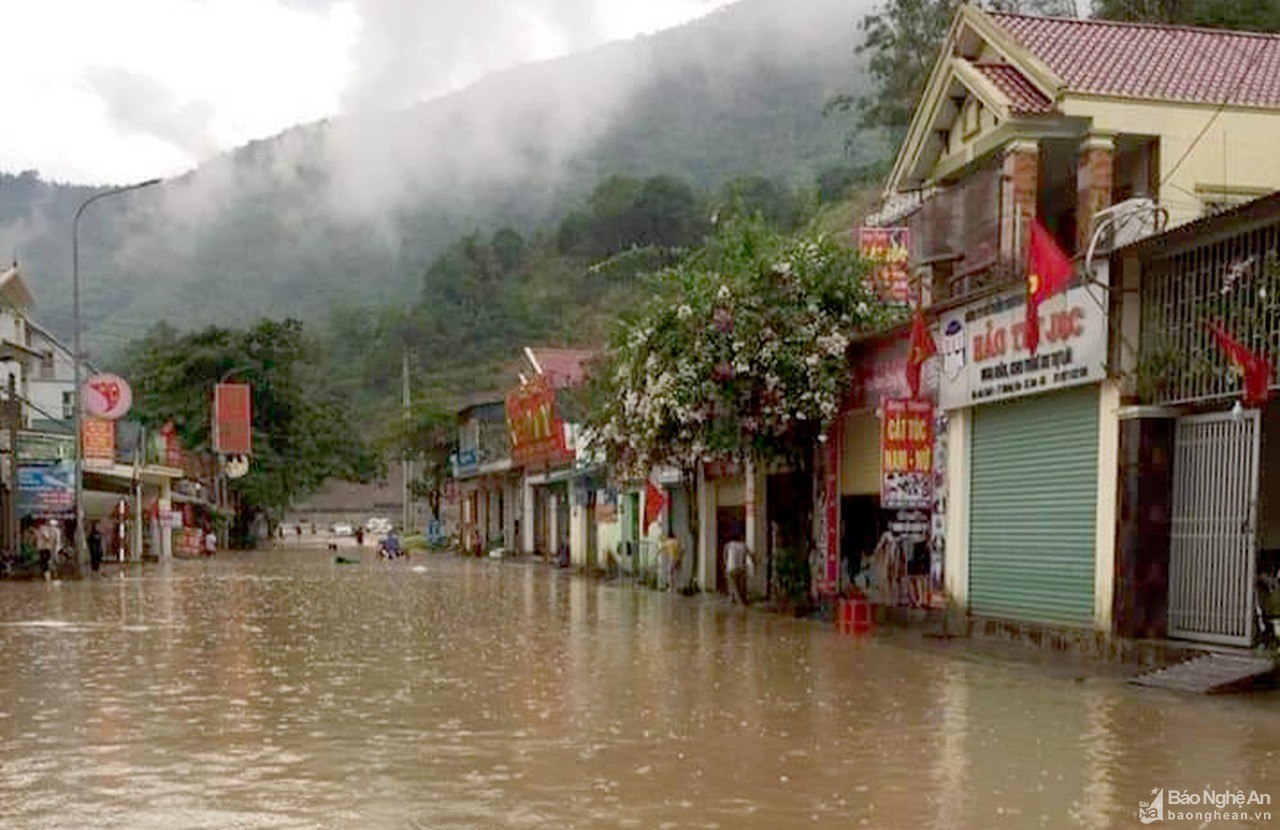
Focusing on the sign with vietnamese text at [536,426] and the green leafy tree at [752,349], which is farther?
the sign with vietnamese text at [536,426]

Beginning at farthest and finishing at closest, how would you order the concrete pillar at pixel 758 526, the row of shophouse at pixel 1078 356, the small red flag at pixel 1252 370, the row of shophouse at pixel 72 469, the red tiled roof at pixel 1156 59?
the row of shophouse at pixel 72 469
the concrete pillar at pixel 758 526
the red tiled roof at pixel 1156 59
the row of shophouse at pixel 1078 356
the small red flag at pixel 1252 370

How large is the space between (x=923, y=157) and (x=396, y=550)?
40.7m

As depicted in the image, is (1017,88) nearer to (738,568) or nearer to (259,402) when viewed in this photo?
(738,568)

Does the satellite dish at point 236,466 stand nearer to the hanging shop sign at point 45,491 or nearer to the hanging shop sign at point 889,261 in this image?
the hanging shop sign at point 45,491

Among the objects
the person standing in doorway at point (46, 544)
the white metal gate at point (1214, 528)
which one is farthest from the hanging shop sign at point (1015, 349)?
the person standing in doorway at point (46, 544)

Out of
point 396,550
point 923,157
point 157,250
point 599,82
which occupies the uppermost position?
point 599,82

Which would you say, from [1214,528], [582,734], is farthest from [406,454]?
[582,734]

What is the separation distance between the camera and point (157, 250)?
150 m

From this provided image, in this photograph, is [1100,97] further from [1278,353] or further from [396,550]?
[396,550]

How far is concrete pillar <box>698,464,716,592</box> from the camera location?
3284 cm

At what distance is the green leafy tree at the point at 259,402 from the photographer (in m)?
66.9

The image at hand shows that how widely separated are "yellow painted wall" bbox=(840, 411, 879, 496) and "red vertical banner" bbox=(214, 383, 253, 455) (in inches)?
1530

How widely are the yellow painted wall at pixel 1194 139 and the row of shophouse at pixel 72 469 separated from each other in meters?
30.6

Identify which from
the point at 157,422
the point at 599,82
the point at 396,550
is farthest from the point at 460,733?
the point at 599,82
